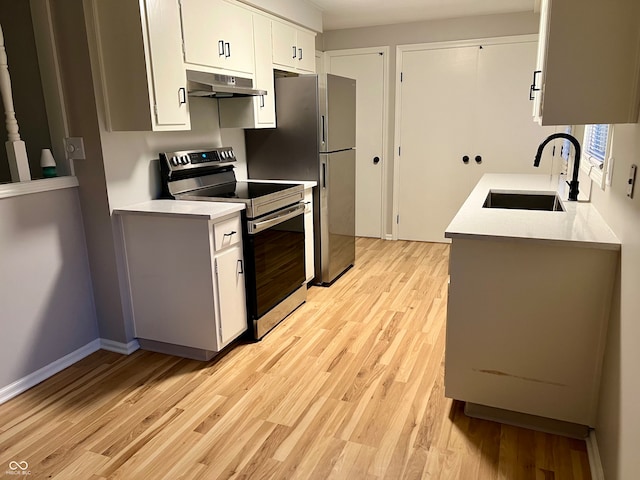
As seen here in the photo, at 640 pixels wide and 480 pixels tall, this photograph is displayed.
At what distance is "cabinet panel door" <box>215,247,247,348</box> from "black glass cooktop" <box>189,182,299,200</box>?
40cm

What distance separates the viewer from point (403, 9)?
4316 millimetres

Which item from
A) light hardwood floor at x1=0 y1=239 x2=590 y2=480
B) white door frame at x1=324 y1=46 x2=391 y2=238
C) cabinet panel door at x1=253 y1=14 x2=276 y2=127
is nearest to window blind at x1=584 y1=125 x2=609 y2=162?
light hardwood floor at x1=0 y1=239 x2=590 y2=480

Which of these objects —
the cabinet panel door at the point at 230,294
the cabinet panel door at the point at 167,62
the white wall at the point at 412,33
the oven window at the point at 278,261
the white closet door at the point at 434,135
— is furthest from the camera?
the white closet door at the point at 434,135

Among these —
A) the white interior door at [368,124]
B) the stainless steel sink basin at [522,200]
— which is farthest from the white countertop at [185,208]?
the white interior door at [368,124]

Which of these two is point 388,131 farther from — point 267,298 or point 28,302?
point 28,302

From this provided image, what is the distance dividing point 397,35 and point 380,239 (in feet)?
Result: 7.32

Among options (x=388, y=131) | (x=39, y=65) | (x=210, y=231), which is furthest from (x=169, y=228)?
(x=388, y=131)

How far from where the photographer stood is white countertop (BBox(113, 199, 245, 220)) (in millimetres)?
2453

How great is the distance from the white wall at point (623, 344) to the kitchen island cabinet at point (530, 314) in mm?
79

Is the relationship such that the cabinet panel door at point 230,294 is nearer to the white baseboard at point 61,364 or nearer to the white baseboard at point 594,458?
the white baseboard at point 61,364

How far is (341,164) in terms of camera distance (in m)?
3.84

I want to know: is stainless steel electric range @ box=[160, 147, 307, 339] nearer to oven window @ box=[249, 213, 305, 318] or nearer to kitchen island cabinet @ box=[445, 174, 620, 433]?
oven window @ box=[249, 213, 305, 318]

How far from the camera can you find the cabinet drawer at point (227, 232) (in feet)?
8.21

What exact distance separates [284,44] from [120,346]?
99.1 inches
